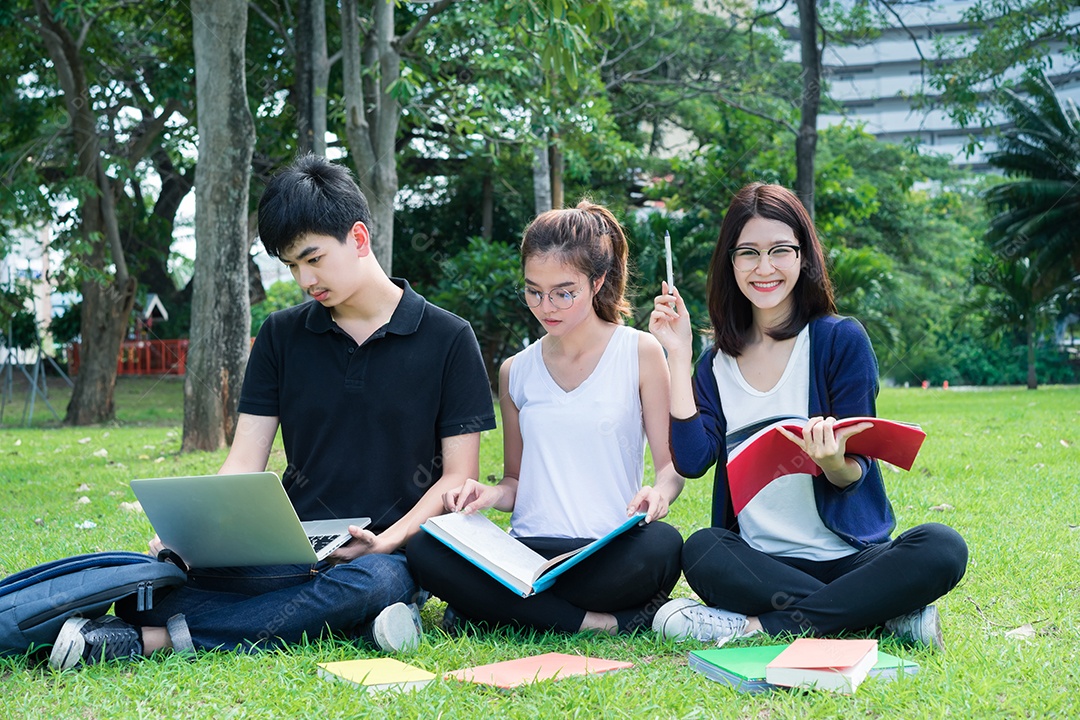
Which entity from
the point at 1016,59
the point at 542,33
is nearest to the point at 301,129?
the point at 542,33

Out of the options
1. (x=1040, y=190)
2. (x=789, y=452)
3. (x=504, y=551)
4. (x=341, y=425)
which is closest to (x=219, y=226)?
(x=341, y=425)

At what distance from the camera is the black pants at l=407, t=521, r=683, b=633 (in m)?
2.66

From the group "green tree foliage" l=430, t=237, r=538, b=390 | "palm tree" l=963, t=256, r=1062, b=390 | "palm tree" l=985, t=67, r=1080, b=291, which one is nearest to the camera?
"green tree foliage" l=430, t=237, r=538, b=390

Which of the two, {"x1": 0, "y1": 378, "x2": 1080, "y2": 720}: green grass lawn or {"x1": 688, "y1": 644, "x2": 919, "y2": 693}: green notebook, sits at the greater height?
{"x1": 688, "y1": 644, "x2": 919, "y2": 693}: green notebook

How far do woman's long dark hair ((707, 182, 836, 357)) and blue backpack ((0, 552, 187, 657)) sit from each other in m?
1.64

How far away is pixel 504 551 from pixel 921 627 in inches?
41.6

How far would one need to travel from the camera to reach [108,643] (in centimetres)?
247

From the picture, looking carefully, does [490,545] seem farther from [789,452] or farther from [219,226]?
[219,226]

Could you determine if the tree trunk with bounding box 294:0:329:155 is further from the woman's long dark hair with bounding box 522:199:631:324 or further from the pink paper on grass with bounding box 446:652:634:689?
the pink paper on grass with bounding box 446:652:634:689

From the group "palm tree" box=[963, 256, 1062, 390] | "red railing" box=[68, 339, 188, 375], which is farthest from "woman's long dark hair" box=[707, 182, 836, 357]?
"red railing" box=[68, 339, 188, 375]

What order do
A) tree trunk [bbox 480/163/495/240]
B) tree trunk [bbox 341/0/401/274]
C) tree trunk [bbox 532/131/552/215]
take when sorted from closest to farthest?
tree trunk [bbox 341/0/401/274], tree trunk [bbox 532/131/552/215], tree trunk [bbox 480/163/495/240]

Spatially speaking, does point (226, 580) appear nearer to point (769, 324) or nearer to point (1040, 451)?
point (769, 324)

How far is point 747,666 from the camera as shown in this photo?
7.29ft

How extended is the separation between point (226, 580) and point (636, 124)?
1629cm
